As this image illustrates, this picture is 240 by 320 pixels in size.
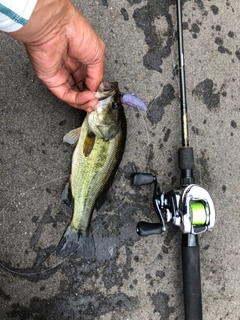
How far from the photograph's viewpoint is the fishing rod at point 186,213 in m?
2.32

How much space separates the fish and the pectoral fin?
2 cm

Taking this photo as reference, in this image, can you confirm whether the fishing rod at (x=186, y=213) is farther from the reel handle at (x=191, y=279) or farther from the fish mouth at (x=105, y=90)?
the fish mouth at (x=105, y=90)

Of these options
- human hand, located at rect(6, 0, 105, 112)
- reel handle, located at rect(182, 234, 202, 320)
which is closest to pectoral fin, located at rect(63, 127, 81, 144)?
human hand, located at rect(6, 0, 105, 112)

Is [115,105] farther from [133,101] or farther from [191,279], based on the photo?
[191,279]

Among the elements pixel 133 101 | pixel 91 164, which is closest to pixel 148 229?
pixel 91 164

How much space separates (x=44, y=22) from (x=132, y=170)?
1.18 metres

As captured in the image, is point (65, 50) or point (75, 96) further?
point (75, 96)

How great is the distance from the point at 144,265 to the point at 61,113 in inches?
46.6

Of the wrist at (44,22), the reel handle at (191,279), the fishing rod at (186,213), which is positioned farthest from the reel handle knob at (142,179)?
the wrist at (44,22)

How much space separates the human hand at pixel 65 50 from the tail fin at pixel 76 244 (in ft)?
2.58

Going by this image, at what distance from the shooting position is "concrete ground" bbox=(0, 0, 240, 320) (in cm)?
251

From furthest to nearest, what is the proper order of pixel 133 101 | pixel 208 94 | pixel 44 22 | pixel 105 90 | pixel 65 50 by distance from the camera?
pixel 208 94
pixel 133 101
pixel 105 90
pixel 65 50
pixel 44 22

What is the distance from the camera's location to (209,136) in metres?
2.85

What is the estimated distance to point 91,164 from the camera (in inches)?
96.9
